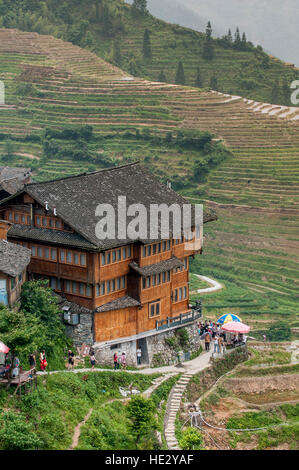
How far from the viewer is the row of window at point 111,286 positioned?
155 feet

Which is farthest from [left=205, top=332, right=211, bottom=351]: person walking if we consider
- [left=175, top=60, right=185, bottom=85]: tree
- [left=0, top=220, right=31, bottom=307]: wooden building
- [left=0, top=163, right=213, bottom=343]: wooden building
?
[left=175, top=60, right=185, bottom=85]: tree

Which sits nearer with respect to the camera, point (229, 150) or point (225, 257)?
point (225, 257)

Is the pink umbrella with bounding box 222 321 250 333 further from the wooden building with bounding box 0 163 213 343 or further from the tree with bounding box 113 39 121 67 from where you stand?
the tree with bounding box 113 39 121 67

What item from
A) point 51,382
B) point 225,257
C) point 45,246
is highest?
point 45,246

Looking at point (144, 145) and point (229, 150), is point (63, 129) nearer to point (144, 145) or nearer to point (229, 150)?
point (144, 145)

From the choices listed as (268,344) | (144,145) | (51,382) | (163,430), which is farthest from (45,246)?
(144,145)

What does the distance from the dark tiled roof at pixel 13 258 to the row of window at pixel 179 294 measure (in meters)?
10.5

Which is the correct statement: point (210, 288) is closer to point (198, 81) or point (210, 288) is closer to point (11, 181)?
point (11, 181)

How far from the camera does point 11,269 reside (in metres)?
43.1

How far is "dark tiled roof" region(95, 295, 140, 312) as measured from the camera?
156ft

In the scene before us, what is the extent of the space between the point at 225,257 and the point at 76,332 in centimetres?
5099

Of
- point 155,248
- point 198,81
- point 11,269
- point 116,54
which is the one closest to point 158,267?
point 155,248

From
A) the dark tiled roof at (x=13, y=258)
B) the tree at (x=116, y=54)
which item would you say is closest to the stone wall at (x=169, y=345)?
the dark tiled roof at (x=13, y=258)

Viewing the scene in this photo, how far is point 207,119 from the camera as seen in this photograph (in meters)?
122
